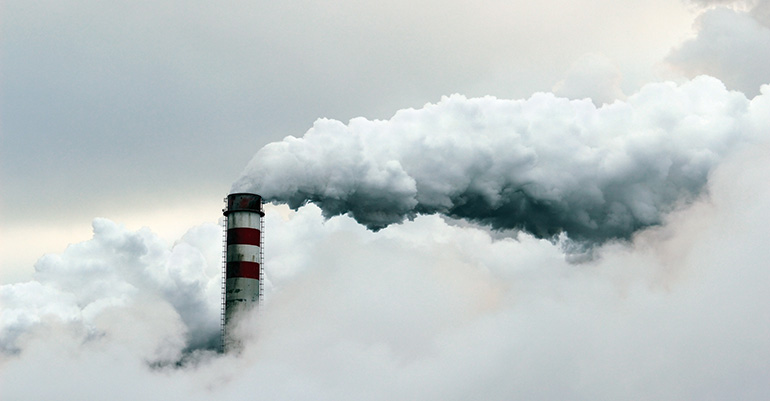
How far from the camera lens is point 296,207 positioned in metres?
56.4

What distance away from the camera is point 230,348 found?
5922 centimetres

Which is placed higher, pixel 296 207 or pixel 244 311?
pixel 296 207

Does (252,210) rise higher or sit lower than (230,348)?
higher

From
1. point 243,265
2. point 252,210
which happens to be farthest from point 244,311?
point 252,210

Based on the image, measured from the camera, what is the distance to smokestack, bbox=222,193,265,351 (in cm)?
5712

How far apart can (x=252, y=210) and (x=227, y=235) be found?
8.63 ft

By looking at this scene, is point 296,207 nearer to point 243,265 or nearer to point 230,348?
point 243,265

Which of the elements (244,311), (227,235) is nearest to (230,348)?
(244,311)

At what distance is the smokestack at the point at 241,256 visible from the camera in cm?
5712

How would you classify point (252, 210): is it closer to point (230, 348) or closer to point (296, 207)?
point (296, 207)

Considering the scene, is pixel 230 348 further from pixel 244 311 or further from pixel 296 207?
pixel 296 207

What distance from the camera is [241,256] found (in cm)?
5734

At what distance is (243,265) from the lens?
188 ft

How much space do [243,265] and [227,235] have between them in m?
2.48
